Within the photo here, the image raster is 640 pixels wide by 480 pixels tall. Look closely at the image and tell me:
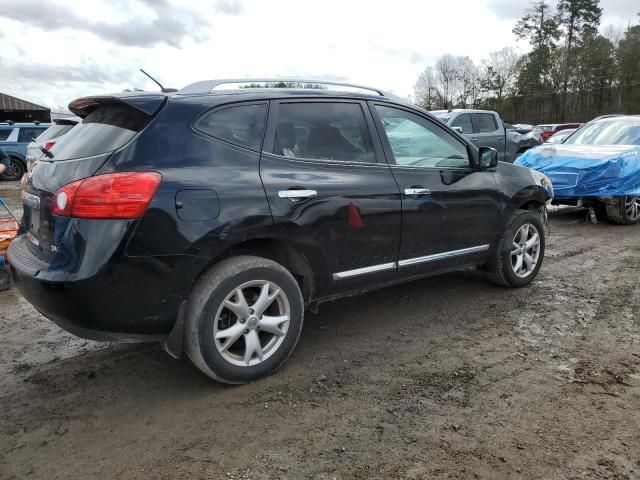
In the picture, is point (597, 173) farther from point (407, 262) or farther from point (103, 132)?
point (103, 132)

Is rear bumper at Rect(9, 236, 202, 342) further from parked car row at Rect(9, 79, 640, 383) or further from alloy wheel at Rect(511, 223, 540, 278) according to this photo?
alloy wheel at Rect(511, 223, 540, 278)

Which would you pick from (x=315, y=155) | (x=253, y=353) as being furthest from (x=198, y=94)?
(x=253, y=353)

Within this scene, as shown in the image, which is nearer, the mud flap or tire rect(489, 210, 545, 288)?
the mud flap

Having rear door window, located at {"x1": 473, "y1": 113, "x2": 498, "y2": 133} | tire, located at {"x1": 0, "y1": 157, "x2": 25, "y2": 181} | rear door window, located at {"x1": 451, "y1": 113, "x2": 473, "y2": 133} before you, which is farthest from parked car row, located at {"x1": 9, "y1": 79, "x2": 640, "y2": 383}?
tire, located at {"x1": 0, "y1": 157, "x2": 25, "y2": 181}

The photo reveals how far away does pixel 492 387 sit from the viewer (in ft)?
10.2

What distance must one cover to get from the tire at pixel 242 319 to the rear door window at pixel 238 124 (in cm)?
72

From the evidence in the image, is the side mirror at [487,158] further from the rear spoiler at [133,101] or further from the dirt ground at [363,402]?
the rear spoiler at [133,101]

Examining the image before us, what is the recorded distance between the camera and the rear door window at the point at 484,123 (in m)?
13.2

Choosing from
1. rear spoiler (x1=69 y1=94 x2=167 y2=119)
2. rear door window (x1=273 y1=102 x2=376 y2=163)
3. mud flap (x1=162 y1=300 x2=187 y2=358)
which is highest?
rear spoiler (x1=69 y1=94 x2=167 y2=119)

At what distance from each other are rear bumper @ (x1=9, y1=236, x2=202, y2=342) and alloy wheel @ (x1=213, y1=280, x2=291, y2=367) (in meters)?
0.29

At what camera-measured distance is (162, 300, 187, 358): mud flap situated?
2886 mm

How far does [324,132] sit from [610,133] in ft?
24.1

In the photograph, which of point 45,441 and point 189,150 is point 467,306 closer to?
point 189,150

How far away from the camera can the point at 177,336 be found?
9.54 ft
